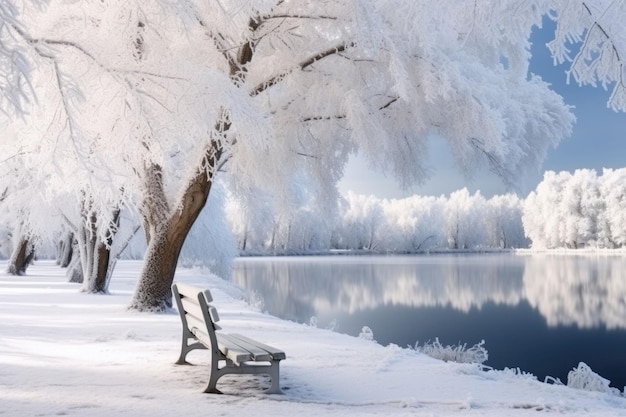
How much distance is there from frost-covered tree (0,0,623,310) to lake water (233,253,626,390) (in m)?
3.63

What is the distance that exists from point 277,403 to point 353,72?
7.83m

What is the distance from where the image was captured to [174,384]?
610 centimetres

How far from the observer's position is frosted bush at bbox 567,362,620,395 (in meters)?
7.80

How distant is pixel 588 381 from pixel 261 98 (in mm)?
7060

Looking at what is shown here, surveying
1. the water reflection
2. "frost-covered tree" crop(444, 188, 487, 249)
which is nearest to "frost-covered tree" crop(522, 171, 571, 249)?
"frost-covered tree" crop(444, 188, 487, 249)

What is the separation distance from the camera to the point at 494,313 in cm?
1939

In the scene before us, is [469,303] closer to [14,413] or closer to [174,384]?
[174,384]

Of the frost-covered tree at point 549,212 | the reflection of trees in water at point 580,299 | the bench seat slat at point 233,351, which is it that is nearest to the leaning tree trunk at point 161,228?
the bench seat slat at point 233,351

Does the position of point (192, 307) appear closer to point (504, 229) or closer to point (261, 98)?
point (261, 98)

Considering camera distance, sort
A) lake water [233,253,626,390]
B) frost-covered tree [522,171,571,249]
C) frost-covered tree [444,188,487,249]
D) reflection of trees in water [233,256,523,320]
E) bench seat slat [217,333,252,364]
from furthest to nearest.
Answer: frost-covered tree [444,188,487,249] < frost-covered tree [522,171,571,249] < reflection of trees in water [233,256,523,320] < lake water [233,253,626,390] < bench seat slat [217,333,252,364]

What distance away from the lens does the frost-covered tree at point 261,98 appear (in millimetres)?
7117

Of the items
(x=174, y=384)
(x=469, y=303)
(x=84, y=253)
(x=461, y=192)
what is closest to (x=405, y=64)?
(x=174, y=384)

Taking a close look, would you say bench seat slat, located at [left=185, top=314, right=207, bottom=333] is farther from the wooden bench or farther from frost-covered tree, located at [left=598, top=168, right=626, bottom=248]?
frost-covered tree, located at [left=598, top=168, right=626, bottom=248]

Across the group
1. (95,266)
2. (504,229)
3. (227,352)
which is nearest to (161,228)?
(95,266)
